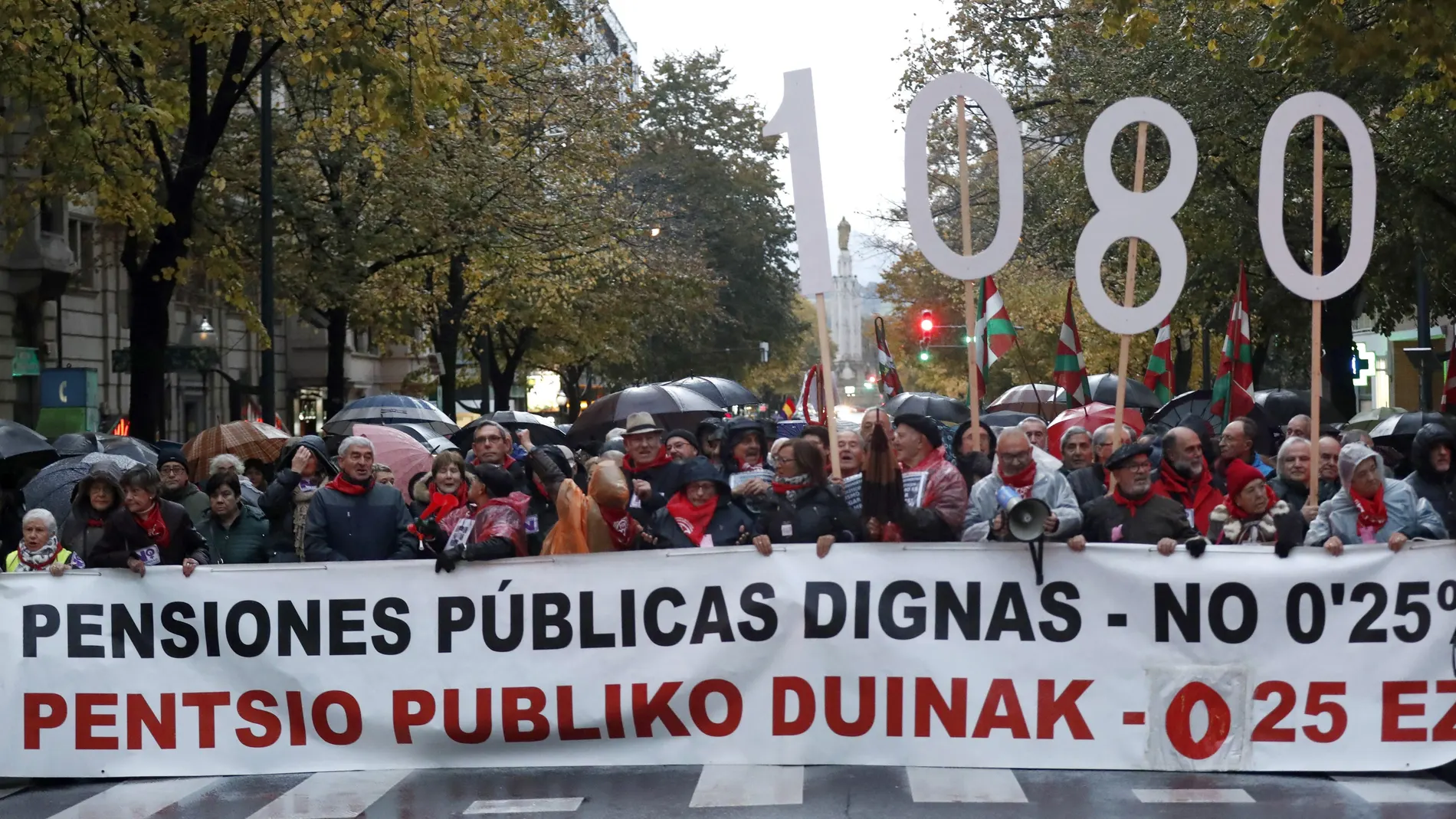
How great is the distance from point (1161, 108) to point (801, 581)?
290 centimetres

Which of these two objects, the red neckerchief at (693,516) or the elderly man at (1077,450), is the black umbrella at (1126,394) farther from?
the red neckerchief at (693,516)

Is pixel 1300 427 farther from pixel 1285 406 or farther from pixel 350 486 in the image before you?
pixel 1285 406

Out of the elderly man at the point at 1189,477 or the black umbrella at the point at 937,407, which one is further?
the black umbrella at the point at 937,407

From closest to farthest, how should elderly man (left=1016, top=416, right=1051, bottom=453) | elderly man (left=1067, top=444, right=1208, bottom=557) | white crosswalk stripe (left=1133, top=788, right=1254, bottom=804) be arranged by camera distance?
white crosswalk stripe (left=1133, top=788, right=1254, bottom=804), elderly man (left=1067, top=444, right=1208, bottom=557), elderly man (left=1016, top=416, right=1051, bottom=453)

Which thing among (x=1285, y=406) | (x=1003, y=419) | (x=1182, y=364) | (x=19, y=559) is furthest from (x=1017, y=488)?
(x=1182, y=364)

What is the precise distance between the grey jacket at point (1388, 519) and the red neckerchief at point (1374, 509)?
0.02m

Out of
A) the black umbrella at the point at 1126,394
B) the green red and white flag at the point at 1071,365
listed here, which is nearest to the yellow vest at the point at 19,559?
the green red and white flag at the point at 1071,365

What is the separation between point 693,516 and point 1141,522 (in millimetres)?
2069

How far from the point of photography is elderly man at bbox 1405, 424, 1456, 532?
10055 mm

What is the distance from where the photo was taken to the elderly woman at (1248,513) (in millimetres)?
9398

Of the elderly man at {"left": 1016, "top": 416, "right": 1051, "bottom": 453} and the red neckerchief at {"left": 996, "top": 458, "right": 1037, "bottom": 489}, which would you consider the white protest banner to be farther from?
the elderly man at {"left": 1016, "top": 416, "right": 1051, "bottom": 453}

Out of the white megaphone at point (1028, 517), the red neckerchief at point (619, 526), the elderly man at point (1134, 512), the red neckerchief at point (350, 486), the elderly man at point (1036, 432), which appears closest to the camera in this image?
the white megaphone at point (1028, 517)

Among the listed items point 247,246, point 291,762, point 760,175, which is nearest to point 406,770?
point 291,762

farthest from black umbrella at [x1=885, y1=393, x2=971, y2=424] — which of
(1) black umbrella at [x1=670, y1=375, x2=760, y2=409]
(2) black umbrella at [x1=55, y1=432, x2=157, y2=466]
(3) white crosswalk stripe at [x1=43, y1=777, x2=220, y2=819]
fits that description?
(3) white crosswalk stripe at [x1=43, y1=777, x2=220, y2=819]
